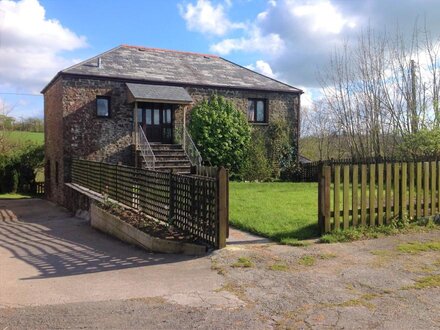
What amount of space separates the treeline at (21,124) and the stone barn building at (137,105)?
1574 cm

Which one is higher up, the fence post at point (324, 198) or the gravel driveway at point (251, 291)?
the fence post at point (324, 198)

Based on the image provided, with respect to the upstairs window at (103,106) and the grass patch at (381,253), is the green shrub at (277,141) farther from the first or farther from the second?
the grass patch at (381,253)

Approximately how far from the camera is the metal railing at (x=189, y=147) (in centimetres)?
2002

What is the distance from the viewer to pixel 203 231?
294 inches

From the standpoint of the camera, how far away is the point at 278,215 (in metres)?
9.70

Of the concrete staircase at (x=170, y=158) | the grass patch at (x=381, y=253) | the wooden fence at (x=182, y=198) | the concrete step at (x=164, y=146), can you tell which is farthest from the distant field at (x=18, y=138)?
the grass patch at (x=381, y=253)

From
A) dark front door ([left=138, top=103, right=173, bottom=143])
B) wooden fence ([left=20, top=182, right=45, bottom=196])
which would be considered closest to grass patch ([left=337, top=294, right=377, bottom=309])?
dark front door ([left=138, top=103, right=173, bottom=143])


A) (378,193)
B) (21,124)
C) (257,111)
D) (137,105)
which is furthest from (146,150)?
(21,124)

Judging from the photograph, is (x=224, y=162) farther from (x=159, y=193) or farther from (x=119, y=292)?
(x=119, y=292)

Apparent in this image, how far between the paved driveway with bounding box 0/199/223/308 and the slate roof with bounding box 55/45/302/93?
12879 mm

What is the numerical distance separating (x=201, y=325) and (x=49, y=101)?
22084 mm

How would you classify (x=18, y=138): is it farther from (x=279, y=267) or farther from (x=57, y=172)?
(x=279, y=267)

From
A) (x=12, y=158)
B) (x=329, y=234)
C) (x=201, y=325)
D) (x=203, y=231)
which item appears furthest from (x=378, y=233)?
(x=12, y=158)

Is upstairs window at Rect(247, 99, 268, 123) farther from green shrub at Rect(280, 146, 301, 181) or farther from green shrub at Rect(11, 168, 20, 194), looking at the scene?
green shrub at Rect(11, 168, 20, 194)
